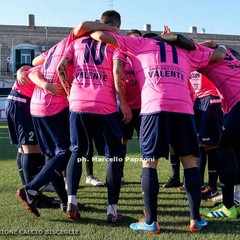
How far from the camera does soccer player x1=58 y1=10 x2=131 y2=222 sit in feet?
14.1

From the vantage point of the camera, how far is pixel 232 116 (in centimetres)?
443

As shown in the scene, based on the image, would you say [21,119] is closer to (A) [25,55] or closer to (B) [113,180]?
(B) [113,180]

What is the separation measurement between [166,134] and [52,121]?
4.62 feet

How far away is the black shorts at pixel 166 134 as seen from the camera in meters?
3.93

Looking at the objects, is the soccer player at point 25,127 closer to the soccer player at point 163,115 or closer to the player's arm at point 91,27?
the player's arm at point 91,27

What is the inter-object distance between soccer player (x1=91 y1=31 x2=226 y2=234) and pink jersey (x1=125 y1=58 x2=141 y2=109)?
145 centimetres

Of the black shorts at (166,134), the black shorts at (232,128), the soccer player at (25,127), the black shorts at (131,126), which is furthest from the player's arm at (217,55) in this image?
the soccer player at (25,127)

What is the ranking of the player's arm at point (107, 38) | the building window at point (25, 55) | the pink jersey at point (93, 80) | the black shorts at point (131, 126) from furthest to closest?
the building window at point (25, 55) → the black shorts at point (131, 126) → the pink jersey at point (93, 80) → the player's arm at point (107, 38)

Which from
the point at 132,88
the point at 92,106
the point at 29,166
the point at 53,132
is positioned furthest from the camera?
the point at 132,88

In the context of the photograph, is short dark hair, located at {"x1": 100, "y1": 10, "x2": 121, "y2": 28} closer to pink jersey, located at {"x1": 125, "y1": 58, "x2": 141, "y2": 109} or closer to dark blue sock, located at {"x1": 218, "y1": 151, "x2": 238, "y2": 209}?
pink jersey, located at {"x1": 125, "y1": 58, "x2": 141, "y2": 109}

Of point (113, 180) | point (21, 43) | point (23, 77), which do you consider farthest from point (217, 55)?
point (21, 43)

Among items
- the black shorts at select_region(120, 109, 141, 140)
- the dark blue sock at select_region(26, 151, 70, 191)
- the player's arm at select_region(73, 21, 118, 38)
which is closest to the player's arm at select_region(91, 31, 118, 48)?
the player's arm at select_region(73, 21, 118, 38)

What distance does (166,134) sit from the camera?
13.0 ft

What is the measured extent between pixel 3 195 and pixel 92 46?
2617 millimetres
